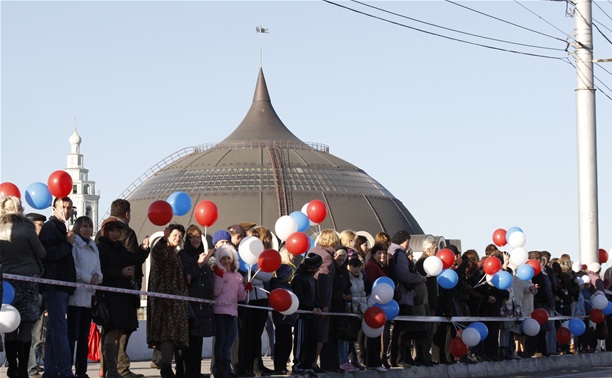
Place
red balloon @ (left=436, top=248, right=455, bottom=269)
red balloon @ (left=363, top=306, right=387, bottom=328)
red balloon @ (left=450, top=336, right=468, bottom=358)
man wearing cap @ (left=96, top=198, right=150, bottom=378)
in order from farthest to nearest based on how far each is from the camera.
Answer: red balloon @ (left=450, top=336, right=468, bottom=358) → red balloon @ (left=436, top=248, right=455, bottom=269) → red balloon @ (left=363, top=306, right=387, bottom=328) → man wearing cap @ (left=96, top=198, right=150, bottom=378)

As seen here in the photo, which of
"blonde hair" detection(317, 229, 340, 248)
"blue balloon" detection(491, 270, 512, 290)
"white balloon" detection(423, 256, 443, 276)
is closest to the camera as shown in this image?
"blonde hair" detection(317, 229, 340, 248)

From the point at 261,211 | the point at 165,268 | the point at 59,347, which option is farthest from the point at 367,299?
the point at 261,211

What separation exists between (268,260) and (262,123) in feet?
336

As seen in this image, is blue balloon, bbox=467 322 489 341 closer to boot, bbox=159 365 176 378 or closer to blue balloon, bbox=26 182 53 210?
boot, bbox=159 365 176 378

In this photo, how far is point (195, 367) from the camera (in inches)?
584

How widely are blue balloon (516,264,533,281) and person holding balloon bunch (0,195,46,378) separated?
10312 millimetres

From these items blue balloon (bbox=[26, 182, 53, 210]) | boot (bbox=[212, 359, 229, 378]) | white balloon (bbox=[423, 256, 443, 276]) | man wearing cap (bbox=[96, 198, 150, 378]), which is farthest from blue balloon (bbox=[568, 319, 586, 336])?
blue balloon (bbox=[26, 182, 53, 210])

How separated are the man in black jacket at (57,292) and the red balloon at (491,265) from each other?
8538 millimetres

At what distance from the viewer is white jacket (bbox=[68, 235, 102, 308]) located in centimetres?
1355

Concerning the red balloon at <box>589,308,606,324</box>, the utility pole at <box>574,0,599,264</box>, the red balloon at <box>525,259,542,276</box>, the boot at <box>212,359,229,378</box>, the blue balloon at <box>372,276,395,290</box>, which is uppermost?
the utility pole at <box>574,0,599,264</box>

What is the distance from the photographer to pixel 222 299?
15094 millimetres

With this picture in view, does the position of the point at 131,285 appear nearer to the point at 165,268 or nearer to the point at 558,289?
the point at 165,268

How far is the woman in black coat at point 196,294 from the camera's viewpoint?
14.7m

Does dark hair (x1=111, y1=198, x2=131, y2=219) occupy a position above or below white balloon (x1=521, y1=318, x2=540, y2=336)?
above
